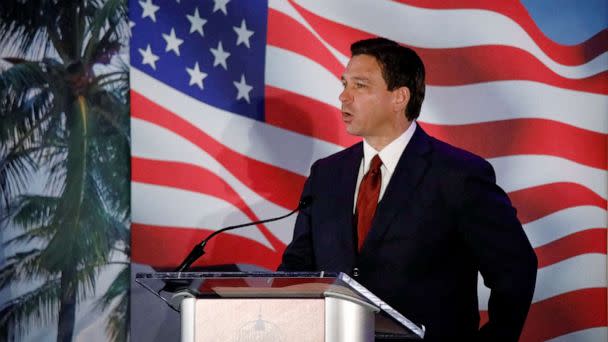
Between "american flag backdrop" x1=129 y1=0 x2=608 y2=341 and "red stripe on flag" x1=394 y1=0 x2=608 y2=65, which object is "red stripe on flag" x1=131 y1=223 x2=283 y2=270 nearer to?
"american flag backdrop" x1=129 y1=0 x2=608 y2=341

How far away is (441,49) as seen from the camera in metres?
4.06

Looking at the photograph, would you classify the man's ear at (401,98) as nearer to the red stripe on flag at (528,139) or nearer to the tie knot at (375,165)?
the tie knot at (375,165)

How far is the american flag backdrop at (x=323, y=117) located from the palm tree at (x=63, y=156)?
0.14 m

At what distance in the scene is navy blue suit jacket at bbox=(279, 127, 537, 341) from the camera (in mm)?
2828

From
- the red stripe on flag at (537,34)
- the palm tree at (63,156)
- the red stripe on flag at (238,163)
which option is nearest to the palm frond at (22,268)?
the palm tree at (63,156)

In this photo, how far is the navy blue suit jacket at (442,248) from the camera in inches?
111

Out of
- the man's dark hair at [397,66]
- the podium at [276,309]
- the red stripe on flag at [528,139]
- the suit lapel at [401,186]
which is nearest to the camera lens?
the podium at [276,309]

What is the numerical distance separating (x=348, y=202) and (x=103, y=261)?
1.59 metres

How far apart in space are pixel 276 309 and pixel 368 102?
53.3 inches

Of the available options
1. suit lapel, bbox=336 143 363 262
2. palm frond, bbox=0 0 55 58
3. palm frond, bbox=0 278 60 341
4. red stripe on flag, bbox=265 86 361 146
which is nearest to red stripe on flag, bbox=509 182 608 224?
red stripe on flag, bbox=265 86 361 146

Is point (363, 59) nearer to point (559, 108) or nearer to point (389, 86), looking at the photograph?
point (389, 86)

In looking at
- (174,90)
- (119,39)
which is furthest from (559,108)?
(119,39)

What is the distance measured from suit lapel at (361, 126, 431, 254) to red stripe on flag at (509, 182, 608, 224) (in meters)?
1.02

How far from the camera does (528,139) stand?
3.98 metres
